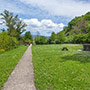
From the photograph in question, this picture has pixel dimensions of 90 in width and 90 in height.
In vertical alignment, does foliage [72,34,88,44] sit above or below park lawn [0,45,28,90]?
above

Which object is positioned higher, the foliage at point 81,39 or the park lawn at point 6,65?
the foliage at point 81,39

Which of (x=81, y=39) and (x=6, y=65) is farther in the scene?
(x=81, y=39)

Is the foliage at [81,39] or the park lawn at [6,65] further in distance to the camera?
the foliage at [81,39]

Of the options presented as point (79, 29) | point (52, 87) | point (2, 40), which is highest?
point (79, 29)

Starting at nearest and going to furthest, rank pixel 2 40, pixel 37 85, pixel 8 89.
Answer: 1. pixel 8 89
2. pixel 37 85
3. pixel 2 40

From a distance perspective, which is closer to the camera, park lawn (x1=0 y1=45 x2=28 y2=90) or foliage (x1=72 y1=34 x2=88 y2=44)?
park lawn (x1=0 y1=45 x2=28 y2=90)

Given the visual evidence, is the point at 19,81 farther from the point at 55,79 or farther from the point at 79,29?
the point at 79,29

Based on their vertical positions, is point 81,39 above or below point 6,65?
above

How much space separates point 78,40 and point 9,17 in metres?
30.4

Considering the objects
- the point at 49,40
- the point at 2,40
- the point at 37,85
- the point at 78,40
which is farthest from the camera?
the point at 49,40

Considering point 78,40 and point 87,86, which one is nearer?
point 87,86

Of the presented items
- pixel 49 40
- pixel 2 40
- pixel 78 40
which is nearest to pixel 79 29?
pixel 78 40

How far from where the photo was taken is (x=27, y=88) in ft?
11.7

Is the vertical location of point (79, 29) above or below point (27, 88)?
above
